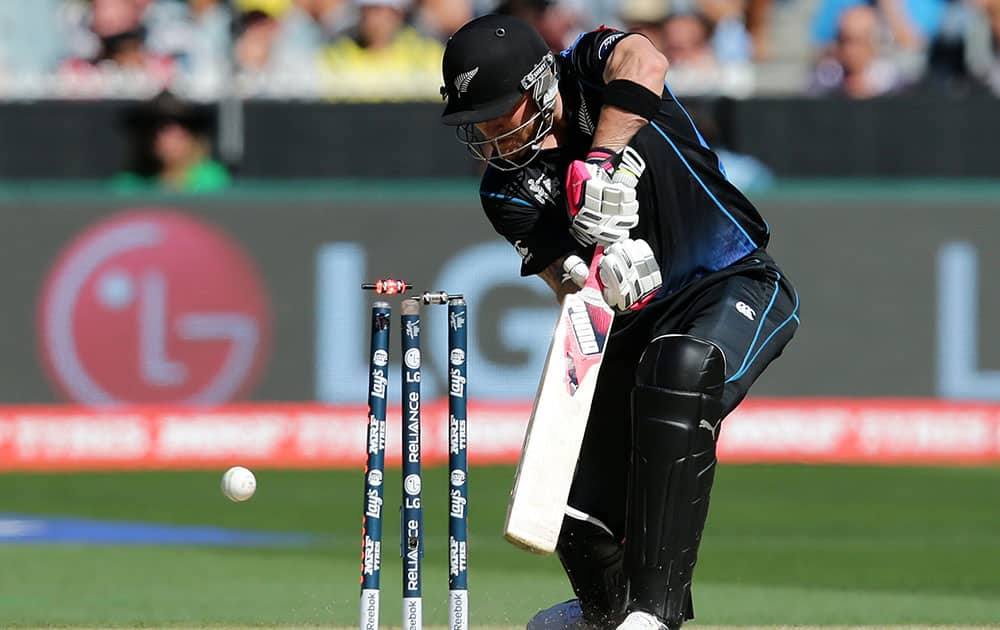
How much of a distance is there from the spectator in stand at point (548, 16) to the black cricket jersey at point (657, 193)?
6.19 m

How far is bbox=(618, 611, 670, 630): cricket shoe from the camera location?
4.63 meters

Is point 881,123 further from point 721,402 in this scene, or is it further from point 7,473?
point 721,402

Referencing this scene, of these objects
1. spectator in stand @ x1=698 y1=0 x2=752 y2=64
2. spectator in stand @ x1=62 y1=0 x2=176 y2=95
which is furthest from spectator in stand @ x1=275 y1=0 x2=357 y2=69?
spectator in stand @ x1=698 y1=0 x2=752 y2=64

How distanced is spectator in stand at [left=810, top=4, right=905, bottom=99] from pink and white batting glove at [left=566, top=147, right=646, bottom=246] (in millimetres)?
7026

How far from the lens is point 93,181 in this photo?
35.3 feet

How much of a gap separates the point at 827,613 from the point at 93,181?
574 cm

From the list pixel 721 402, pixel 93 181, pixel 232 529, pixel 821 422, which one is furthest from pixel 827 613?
pixel 93 181

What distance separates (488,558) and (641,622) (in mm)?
3327

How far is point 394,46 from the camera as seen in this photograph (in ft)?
36.7

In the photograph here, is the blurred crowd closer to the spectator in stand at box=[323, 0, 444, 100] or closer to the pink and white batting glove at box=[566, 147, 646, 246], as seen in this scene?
the spectator in stand at box=[323, 0, 444, 100]

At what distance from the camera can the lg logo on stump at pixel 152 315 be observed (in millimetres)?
10375

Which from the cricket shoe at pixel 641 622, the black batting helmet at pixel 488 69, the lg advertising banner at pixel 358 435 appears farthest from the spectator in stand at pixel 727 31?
the cricket shoe at pixel 641 622

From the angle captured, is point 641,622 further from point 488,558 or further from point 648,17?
point 648,17

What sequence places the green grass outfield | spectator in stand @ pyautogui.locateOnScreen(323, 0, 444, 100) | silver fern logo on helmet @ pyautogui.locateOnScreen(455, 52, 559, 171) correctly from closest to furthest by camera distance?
silver fern logo on helmet @ pyautogui.locateOnScreen(455, 52, 559, 171)
the green grass outfield
spectator in stand @ pyautogui.locateOnScreen(323, 0, 444, 100)
